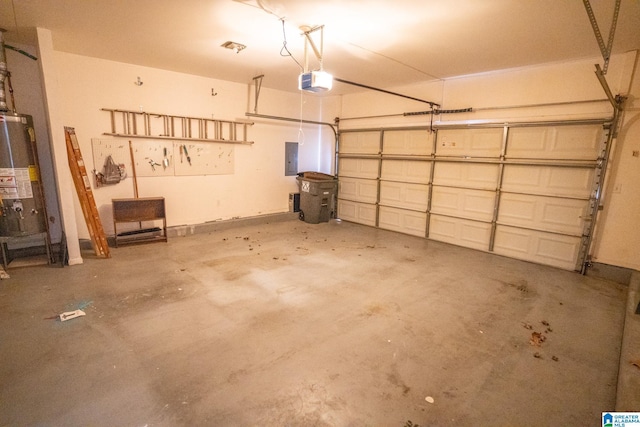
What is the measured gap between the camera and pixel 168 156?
5.55 m

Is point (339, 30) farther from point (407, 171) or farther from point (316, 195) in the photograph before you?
point (316, 195)

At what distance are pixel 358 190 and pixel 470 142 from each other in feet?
8.71

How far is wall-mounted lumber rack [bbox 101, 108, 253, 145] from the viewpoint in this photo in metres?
5.02

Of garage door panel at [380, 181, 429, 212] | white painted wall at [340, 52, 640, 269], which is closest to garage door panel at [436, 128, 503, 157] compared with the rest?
white painted wall at [340, 52, 640, 269]

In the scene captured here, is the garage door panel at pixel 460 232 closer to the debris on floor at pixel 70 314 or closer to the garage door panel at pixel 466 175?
the garage door panel at pixel 466 175

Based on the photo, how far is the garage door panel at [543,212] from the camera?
4.46 metres

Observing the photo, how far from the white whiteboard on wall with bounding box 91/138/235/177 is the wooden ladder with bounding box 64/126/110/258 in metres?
0.56

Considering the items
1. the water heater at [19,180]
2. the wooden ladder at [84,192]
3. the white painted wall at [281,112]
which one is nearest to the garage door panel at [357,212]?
the white painted wall at [281,112]

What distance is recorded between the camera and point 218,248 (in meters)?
5.12

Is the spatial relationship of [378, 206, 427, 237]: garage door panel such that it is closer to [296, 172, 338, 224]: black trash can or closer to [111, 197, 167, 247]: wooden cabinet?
[296, 172, 338, 224]: black trash can

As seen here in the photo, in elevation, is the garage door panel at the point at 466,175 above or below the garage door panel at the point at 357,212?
above

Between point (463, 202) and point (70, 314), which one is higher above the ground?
point (463, 202)

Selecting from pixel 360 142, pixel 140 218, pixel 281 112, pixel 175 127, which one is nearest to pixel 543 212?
pixel 360 142

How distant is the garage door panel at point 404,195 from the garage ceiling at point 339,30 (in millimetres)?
2253
